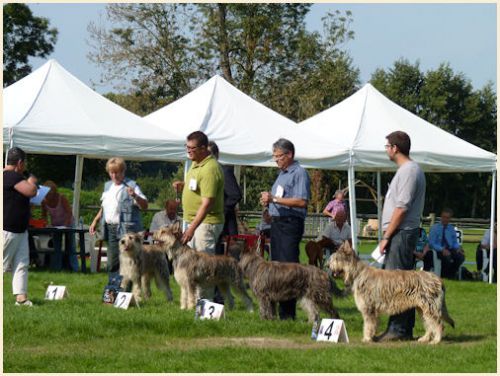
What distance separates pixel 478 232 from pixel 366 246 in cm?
1183

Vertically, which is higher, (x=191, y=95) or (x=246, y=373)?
(x=191, y=95)

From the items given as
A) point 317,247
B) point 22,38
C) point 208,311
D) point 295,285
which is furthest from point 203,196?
point 22,38

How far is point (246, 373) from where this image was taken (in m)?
7.20

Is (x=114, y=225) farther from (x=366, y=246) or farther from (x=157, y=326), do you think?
(x=366, y=246)

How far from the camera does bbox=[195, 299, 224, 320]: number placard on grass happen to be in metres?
9.58

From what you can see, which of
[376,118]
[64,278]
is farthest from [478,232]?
[64,278]

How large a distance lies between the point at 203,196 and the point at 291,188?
2.87 ft

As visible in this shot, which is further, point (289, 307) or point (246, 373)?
point (289, 307)

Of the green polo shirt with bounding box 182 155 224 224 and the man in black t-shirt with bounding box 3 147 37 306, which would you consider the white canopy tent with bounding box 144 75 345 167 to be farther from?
the man in black t-shirt with bounding box 3 147 37 306

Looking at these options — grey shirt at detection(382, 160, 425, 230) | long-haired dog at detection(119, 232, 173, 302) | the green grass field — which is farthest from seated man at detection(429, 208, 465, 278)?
grey shirt at detection(382, 160, 425, 230)

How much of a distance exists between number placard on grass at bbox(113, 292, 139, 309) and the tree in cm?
3341

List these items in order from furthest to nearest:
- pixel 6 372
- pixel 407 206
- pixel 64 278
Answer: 1. pixel 64 278
2. pixel 407 206
3. pixel 6 372

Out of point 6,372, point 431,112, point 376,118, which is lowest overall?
point 6,372

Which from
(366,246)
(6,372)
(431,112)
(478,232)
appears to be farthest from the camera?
(431,112)
